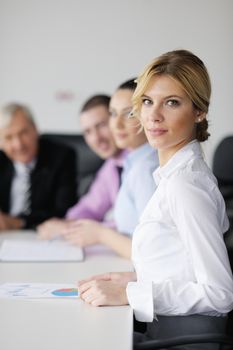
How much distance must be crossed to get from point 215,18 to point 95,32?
91cm

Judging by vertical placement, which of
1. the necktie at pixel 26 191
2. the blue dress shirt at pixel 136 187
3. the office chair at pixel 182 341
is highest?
the blue dress shirt at pixel 136 187

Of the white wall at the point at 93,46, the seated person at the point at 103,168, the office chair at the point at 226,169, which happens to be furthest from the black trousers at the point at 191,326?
the white wall at the point at 93,46

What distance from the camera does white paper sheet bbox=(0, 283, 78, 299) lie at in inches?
64.2

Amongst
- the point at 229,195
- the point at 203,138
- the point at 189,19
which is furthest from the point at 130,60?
the point at 203,138

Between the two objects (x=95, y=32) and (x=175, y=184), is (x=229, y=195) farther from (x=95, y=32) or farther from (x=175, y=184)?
(x=95, y=32)

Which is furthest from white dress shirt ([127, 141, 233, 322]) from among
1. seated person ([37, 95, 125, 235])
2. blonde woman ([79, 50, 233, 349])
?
seated person ([37, 95, 125, 235])

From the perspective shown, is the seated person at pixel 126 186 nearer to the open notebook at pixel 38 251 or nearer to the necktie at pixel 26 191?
the open notebook at pixel 38 251

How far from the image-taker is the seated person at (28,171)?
10.3ft

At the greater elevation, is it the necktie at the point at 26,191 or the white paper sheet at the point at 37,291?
the white paper sheet at the point at 37,291

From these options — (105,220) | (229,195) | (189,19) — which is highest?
(189,19)

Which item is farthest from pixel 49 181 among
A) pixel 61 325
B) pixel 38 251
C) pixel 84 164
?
pixel 61 325

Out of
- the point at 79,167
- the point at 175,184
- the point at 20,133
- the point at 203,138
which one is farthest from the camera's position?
the point at 79,167

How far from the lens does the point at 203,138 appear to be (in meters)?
1.64

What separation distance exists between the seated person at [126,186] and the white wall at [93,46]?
227 centimetres
